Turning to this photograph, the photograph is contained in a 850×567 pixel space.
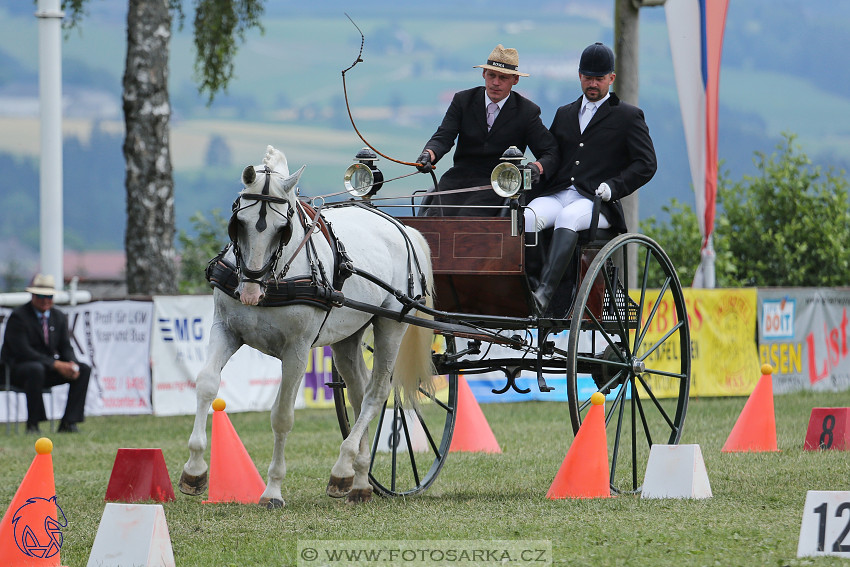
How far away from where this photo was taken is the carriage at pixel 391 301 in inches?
249

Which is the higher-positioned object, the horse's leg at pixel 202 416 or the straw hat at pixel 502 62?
the straw hat at pixel 502 62

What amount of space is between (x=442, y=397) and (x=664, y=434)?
383cm

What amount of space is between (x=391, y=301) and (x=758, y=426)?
3916 millimetres

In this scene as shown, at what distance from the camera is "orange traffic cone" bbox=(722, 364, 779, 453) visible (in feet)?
31.6

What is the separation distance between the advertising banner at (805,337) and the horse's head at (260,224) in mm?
11493

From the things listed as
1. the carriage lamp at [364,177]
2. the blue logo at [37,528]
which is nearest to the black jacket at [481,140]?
the carriage lamp at [364,177]

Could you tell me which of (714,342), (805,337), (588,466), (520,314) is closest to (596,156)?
(520,314)

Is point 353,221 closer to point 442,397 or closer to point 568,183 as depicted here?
point 568,183

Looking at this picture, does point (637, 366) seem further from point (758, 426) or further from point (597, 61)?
point (758, 426)

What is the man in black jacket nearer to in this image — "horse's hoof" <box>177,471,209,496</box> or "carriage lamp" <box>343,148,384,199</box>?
"carriage lamp" <box>343,148,384,199</box>

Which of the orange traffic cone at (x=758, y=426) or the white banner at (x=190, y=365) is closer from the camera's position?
the orange traffic cone at (x=758, y=426)

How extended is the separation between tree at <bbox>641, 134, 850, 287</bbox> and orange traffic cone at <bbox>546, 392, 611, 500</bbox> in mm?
14485

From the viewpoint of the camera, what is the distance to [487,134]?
8.02 metres

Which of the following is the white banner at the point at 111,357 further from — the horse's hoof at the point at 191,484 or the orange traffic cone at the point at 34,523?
the orange traffic cone at the point at 34,523
